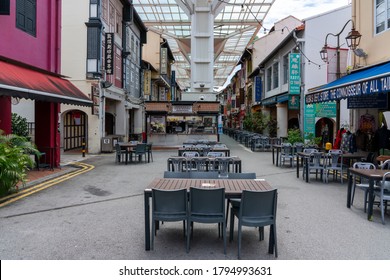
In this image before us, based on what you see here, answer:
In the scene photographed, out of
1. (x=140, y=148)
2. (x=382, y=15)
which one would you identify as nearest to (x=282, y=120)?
(x=140, y=148)

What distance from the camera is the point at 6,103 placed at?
10.7 m

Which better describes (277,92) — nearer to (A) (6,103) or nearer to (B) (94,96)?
(B) (94,96)

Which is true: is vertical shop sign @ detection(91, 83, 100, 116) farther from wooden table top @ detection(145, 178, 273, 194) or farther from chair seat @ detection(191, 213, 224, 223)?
chair seat @ detection(191, 213, 224, 223)

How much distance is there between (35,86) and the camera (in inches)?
384

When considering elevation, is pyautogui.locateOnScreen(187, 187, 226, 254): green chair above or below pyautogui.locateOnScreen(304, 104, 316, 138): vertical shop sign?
below

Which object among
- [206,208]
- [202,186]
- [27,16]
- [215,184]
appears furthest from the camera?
[27,16]

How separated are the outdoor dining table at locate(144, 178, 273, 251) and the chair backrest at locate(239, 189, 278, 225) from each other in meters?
Result: 0.20

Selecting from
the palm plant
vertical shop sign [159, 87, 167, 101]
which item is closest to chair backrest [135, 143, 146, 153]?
the palm plant

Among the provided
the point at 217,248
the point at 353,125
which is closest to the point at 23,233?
the point at 217,248

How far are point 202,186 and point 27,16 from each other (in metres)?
9.58

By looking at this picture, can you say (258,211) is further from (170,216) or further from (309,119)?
(309,119)

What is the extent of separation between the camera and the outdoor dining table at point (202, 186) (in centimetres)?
473

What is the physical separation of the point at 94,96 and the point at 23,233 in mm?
14264

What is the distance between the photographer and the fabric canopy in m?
8.30
